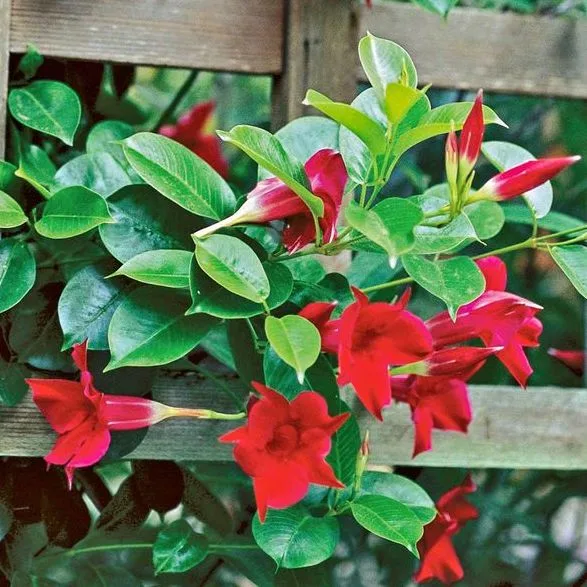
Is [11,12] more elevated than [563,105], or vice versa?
[11,12]

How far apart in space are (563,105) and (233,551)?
2.96 feet

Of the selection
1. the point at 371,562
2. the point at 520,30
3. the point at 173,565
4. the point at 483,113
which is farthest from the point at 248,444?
the point at 371,562

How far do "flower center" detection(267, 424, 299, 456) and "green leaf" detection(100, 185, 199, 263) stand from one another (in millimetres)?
174

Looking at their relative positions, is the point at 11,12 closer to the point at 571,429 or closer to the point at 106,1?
the point at 106,1

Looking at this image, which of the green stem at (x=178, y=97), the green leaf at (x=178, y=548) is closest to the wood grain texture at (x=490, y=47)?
the green stem at (x=178, y=97)

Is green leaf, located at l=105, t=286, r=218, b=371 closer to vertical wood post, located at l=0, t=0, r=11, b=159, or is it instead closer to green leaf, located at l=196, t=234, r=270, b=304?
green leaf, located at l=196, t=234, r=270, b=304

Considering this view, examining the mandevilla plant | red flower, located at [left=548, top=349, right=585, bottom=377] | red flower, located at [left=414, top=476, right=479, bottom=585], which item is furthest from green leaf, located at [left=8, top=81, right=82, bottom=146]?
red flower, located at [left=548, top=349, right=585, bottom=377]

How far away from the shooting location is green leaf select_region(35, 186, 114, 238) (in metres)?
0.73

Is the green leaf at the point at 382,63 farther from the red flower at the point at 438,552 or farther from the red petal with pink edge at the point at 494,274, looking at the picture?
the red flower at the point at 438,552

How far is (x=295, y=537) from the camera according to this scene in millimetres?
764

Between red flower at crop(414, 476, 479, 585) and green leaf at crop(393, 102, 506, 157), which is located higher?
green leaf at crop(393, 102, 506, 157)

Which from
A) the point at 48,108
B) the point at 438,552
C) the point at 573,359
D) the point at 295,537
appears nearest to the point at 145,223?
the point at 48,108

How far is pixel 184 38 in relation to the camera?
95 centimetres

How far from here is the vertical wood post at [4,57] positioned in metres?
0.89
